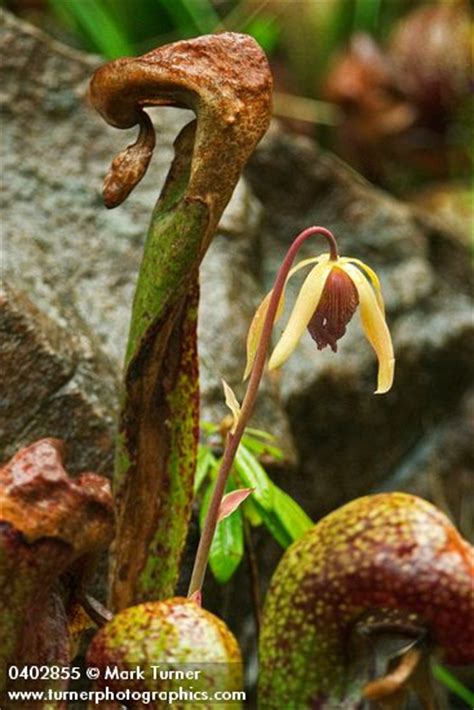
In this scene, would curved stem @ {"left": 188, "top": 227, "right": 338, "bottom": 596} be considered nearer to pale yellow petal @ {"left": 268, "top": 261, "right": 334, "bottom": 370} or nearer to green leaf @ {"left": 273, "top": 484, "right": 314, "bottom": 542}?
pale yellow petal @ {"left": 268, "top": 261, "right": 334, "bottom": 370}

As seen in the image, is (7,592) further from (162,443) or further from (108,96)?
(108,96)

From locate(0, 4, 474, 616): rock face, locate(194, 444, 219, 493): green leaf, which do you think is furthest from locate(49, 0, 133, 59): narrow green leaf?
Answer: locate(194, 444, 219, 493): green leaf

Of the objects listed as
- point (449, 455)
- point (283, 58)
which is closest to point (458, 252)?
point (449, 455)

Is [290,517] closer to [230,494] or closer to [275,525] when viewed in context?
[275,525]

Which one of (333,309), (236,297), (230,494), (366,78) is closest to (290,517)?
(230,494)

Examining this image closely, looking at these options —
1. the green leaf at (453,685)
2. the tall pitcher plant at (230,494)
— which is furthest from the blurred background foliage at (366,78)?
the tall pitcher plant at (230,494)

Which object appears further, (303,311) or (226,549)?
(226,549)

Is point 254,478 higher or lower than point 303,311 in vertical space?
lower
